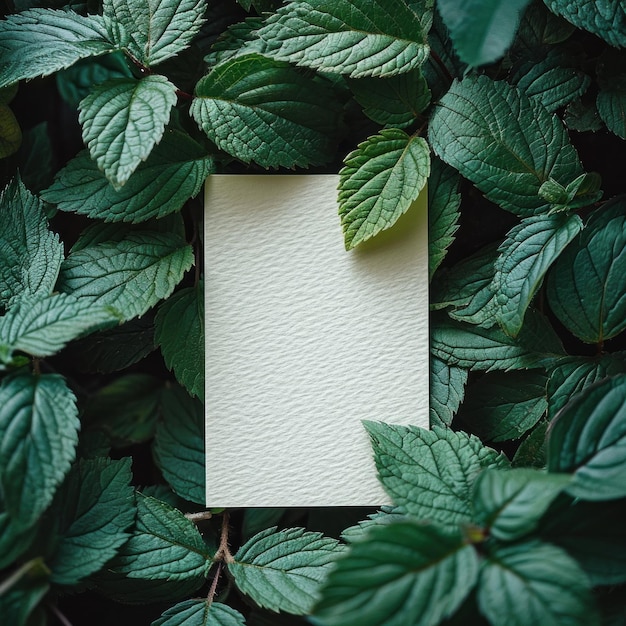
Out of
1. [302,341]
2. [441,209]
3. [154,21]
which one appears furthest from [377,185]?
[154,21]

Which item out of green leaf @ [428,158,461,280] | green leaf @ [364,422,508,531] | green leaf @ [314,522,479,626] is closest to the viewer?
green leaf @ [314,522,479,626]

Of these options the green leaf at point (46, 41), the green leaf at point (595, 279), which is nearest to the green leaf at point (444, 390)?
the green leaf at point (595, 279)

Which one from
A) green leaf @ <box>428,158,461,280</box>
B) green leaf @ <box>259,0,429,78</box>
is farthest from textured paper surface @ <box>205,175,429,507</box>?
green leaf @ <box>259,0,429,78</box>

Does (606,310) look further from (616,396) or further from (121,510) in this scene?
(121,510)

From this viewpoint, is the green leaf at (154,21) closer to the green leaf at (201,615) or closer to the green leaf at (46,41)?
the green leaf at (46,41)

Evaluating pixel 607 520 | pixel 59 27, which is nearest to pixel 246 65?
pixel 59 27

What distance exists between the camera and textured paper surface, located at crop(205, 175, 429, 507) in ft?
2.34

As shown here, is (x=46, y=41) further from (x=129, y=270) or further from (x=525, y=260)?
(x=525, y=260)

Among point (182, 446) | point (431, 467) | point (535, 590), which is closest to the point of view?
point (535, 590)

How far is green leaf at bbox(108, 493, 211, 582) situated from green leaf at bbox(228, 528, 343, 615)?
0.04 meters

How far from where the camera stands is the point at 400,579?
1.69 feet

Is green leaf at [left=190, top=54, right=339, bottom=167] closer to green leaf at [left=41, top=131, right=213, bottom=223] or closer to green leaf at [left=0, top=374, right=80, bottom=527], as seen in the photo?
green leaf at [left=41, top=131, right=213, bottom=223]

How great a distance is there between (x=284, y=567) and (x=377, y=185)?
1.35 ft

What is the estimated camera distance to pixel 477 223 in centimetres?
78
